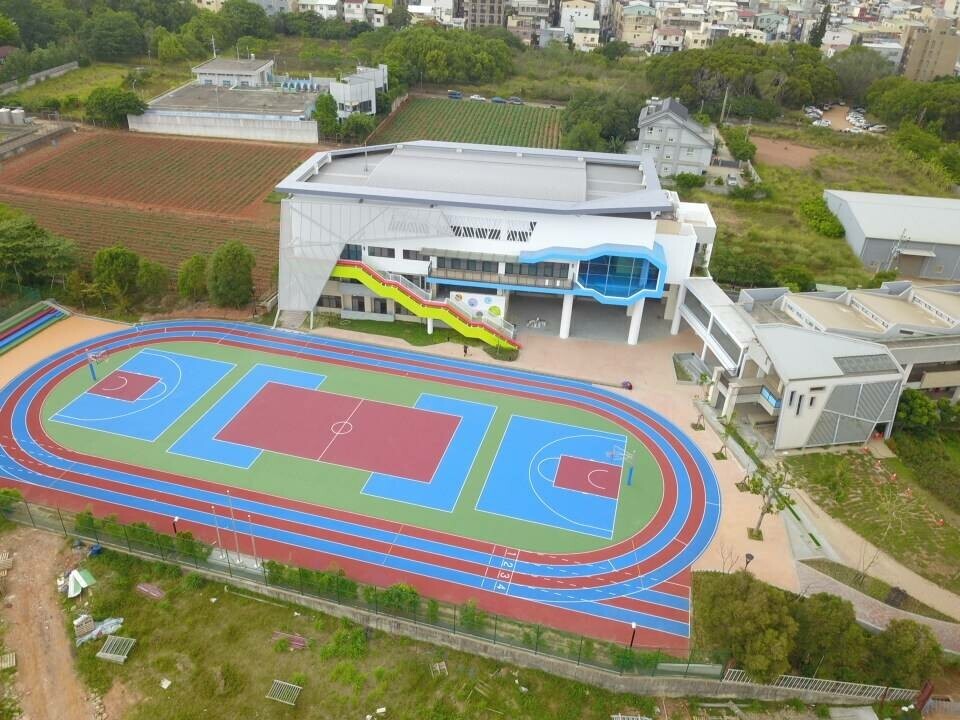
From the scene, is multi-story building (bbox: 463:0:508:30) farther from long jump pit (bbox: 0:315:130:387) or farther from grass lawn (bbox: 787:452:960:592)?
grass lawn (bbox: 787:452:960:592)

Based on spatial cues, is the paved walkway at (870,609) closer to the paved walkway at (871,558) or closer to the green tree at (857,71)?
the paved walkway at (871,558)

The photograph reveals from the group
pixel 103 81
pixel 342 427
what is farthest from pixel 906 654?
pixel 103 81

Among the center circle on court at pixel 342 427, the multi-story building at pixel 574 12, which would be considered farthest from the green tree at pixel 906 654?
the multi-story building at pixel 574 12

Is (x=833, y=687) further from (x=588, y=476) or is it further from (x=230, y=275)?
(x=230, y=275)

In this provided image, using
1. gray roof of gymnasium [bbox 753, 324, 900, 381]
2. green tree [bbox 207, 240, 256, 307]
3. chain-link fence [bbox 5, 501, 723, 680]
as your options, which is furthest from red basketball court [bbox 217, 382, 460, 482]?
gray roof of gymnasium [bbox 753, 324, 900, 381]

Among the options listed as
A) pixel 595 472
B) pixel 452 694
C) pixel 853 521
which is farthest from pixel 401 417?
pixel 853 521

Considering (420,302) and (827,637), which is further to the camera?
(420,302)
